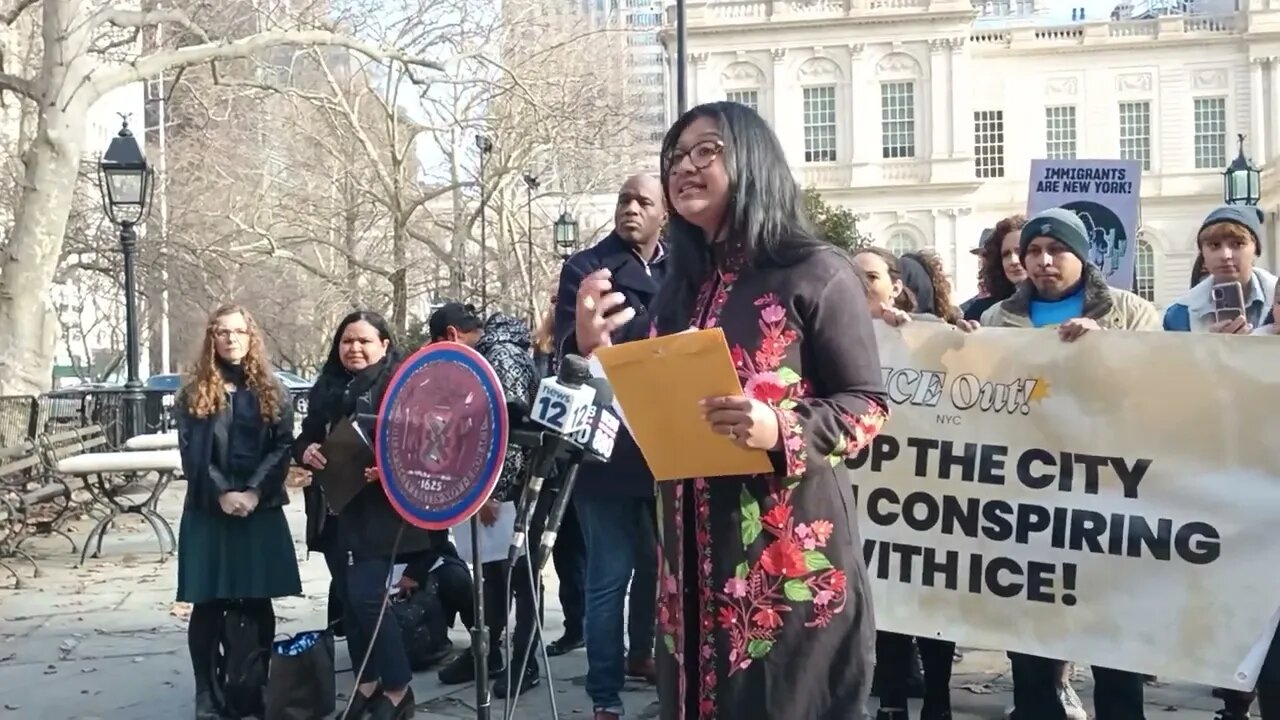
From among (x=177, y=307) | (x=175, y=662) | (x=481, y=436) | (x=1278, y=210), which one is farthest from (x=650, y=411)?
(x=1278, y=210)

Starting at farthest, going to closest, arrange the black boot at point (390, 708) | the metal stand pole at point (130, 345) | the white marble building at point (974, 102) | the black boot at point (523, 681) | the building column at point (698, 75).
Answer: the building column at point (698, 75)
the white marble building at point (974, 102)
the metal stand pole at point (130, 345)
the black boot at point (523, 681)
the black boot at point (390, 708)

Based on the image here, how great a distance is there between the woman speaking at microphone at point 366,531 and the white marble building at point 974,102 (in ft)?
189

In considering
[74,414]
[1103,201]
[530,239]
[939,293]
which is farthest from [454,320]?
[530,239]

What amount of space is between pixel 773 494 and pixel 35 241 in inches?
621

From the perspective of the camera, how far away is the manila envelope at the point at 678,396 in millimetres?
2641

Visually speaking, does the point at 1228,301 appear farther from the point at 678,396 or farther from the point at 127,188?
the point at 127,188

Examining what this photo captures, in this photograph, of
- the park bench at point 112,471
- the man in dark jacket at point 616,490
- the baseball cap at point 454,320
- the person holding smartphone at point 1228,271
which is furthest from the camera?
the park bench at point 112,471

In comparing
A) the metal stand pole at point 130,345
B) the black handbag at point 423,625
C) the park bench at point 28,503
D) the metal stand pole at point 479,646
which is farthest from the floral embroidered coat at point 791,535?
the metal stand pole at point 130,345

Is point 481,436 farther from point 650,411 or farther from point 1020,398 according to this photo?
point 1020,398

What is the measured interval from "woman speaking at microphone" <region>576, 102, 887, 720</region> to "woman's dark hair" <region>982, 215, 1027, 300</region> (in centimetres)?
371

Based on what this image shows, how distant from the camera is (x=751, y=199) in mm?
2904

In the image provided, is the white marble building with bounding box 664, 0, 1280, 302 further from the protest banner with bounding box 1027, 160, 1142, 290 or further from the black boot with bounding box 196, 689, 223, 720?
the black boot with bounding box 196, 689, 223, 720

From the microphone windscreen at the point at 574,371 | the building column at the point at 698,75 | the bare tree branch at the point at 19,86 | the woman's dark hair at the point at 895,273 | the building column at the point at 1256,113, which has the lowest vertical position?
the microphone windscreen at the point at 574,371

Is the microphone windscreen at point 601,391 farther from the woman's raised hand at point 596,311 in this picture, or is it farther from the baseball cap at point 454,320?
the baseball cap at point 454,320
